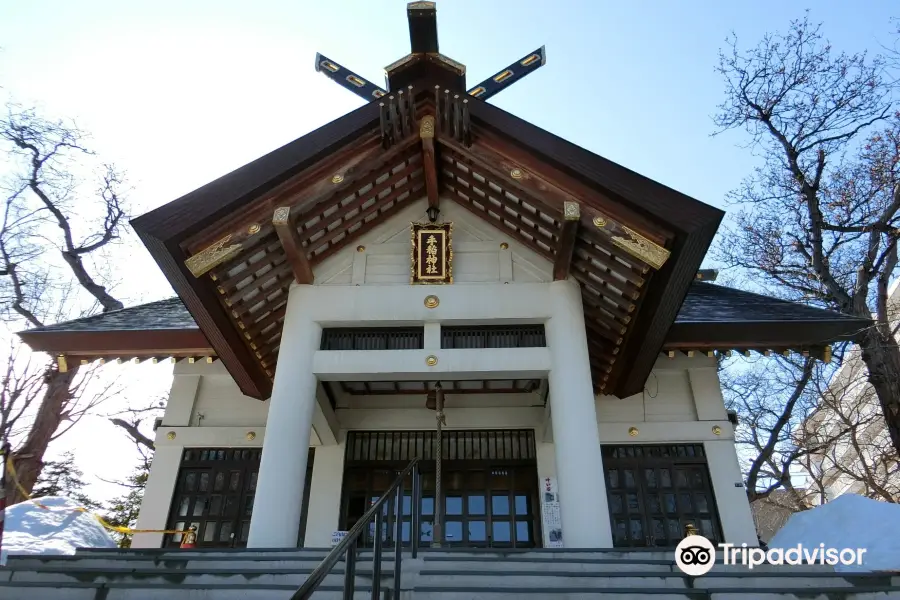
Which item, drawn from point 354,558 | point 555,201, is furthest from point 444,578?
point 555,201

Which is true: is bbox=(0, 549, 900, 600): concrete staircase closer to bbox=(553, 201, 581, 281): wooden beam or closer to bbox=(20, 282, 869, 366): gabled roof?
bbox=(553, 201, 581, 281): wooden beam

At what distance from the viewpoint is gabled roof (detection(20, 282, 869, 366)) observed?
6.76 meters

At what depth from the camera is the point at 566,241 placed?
5965 mm

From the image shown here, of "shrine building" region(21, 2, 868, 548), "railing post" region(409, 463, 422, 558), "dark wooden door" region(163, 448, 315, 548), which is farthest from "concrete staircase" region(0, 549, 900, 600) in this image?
"dark wooden door" region(163, 448, 315, 548)

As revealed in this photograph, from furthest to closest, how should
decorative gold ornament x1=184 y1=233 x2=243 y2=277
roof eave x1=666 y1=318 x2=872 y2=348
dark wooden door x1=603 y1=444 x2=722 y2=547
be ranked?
1. dark wooden door x1=603 y1=444 x2=722 y2=547
2. roof eave x1=666 y1=318 x2=872 y2=348
3. decorative gold ornament x1=184 y1=233 x2=243 y2=277

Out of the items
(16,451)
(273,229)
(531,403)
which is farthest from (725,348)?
(16,451)

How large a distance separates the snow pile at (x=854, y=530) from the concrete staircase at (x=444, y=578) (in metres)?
0.38

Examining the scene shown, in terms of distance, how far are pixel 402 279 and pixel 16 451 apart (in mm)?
8643

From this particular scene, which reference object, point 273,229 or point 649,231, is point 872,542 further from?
point 273,229

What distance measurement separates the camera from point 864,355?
25.1 ft

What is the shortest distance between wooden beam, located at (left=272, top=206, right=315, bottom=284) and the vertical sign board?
13.2 ft

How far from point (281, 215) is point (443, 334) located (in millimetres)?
2178

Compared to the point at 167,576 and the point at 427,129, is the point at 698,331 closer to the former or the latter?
the point at 427,129

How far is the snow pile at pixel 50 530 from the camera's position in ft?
17.9
